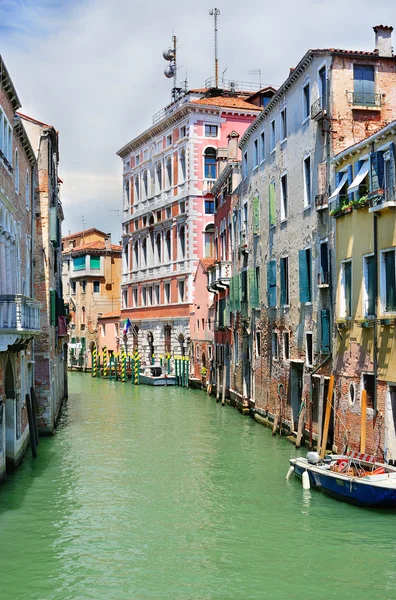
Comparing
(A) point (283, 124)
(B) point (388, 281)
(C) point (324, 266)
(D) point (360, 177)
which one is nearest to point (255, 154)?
(A) point (283, 124)

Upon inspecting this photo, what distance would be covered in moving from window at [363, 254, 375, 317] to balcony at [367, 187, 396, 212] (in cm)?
103

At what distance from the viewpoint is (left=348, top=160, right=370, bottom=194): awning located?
15166 mm

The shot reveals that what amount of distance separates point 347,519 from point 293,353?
8.47 meters

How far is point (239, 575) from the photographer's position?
392 inches

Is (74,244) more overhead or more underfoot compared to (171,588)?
more overhead

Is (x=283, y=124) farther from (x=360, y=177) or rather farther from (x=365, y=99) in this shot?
(x=360, y=177)

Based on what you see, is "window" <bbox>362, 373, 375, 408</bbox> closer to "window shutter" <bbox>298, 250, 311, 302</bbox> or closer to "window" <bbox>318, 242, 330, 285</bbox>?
"window" <bbox>318, 242, 330, 285</bbox>

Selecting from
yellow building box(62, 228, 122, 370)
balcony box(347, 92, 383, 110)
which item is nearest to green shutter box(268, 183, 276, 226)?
balcony box(347, 92, 383, 110)

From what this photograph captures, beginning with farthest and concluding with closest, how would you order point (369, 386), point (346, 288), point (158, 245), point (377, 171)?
point (158, 245) < point (346, 288) < point (369, 386) < point (377, 171)

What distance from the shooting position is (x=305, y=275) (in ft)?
62.0

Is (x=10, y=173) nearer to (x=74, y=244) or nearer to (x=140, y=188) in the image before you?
(x=140, y=188)

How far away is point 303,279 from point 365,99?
433 cm

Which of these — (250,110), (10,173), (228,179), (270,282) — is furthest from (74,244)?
(10,173)

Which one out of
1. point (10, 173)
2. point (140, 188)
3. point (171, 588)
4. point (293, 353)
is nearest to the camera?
point (171, 588)
